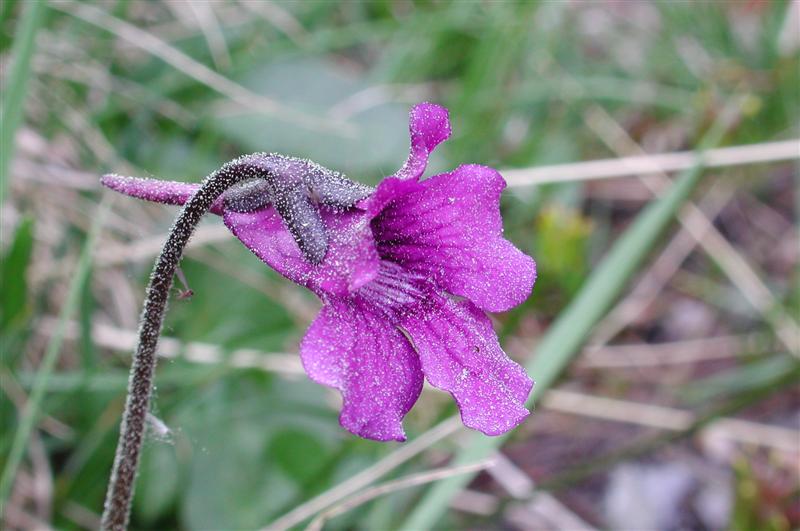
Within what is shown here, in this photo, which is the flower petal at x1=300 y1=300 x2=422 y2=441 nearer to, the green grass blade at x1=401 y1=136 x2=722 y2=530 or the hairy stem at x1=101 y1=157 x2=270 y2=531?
the hairy stem at x1=101 y1=157 x2=270 y2=531

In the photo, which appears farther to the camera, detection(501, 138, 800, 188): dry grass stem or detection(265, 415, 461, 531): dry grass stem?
detection(501, 138, 800, 188): dry grass stem

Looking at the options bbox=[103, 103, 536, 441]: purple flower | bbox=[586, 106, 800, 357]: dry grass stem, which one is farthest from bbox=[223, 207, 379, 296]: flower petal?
bbox=[586, 106, 800, 357]: dry grass stem

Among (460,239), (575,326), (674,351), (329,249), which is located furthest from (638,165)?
(329,249)

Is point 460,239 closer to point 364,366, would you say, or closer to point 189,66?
point 364,366

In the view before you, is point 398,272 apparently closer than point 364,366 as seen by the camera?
No

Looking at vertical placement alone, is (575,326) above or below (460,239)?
below

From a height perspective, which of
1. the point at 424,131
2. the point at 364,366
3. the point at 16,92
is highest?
the point at 16,92

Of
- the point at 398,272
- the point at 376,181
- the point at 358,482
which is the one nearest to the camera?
the point at 398,272
